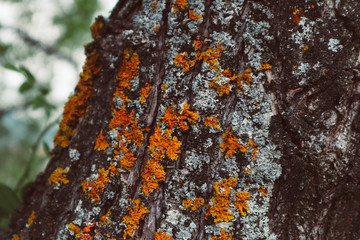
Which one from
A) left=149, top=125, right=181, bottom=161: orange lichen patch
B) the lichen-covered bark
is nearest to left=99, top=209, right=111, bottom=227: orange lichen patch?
the lichen-covered bark

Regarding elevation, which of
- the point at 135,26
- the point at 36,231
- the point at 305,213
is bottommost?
the point at 36,231

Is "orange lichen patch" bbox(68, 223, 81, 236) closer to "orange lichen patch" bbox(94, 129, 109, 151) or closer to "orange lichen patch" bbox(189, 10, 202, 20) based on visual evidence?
"orange lichen patch" bbox(94, 129, 109, 151)

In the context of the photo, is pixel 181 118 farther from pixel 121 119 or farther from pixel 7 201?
pixel 7 201

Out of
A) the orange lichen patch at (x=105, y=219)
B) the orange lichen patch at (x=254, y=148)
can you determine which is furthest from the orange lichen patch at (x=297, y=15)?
the orange lichen patch at (x=105, y=219)

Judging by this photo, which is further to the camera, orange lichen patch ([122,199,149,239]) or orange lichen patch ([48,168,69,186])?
orange lichen patch ([48,168,69,186])

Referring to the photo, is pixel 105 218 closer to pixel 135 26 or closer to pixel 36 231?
pixel 36 231

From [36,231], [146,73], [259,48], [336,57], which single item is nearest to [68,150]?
[36,231]
